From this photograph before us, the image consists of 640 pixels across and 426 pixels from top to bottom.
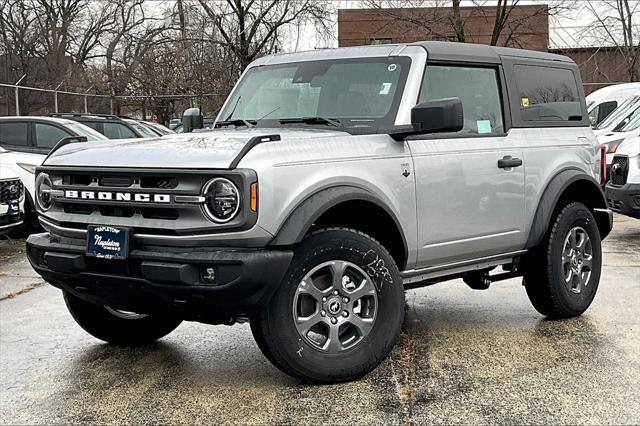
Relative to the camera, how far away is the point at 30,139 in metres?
11.6

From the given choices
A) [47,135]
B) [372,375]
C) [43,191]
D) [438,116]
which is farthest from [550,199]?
[47,135]

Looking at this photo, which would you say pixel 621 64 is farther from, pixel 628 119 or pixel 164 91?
pixel 628 119

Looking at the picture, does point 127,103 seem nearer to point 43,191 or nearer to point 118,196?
point 43,191

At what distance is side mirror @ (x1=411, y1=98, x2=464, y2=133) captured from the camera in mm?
4559

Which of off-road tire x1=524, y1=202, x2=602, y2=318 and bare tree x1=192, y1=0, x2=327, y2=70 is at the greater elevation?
bare tree x1=192, y1=0, x2=327, y2=70

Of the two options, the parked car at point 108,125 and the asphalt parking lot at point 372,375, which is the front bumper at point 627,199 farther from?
the parked car at point 108,125

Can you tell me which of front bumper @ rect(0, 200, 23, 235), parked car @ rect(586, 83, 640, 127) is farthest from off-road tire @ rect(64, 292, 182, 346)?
parked car @ rect(586, 83, 640, 127)

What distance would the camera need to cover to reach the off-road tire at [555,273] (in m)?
5.71

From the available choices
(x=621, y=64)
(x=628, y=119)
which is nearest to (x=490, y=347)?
(x=628, y=119)

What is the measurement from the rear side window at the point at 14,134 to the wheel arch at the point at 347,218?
8192mm

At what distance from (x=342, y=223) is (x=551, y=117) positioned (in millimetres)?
2162

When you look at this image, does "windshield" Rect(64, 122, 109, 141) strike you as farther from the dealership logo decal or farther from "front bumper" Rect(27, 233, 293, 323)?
"front bumper" Rect(27, 233, 293, 323)

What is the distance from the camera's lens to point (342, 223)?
183 inches

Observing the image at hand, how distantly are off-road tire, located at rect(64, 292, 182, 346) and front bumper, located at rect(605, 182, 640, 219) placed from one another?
6.48 metres
